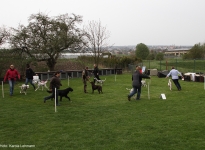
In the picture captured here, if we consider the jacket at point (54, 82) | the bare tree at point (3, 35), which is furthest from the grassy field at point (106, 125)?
the bare tree at point (3, 35)

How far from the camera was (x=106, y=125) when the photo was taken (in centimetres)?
776

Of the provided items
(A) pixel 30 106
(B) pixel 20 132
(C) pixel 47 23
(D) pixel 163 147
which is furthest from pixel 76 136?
(C) pixel 47 23

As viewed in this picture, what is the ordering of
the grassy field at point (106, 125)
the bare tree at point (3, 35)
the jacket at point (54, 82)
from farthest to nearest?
→ the bare tree at point (3, 35), the jacket at point (54, 82), the grassy field at point (106, 125)

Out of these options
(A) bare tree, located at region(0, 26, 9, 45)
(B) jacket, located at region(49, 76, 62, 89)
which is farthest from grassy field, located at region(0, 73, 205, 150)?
(A) bare tree, located at region(0, 26, 9, 45)

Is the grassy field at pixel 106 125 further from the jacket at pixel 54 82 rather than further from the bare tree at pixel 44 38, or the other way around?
the bare tree at pixel 44 38

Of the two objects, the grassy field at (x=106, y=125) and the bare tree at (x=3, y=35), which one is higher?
the bare tree at (x=3, y=35)

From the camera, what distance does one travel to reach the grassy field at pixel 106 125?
6.11 m

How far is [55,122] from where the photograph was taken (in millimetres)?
8211

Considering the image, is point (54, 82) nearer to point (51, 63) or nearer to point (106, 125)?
point (106, 125)

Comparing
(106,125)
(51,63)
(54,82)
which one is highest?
(51,63)

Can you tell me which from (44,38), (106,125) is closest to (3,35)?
(44,38)

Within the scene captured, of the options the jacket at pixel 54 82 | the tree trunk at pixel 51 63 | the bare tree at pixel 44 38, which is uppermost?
the bare tree at pixel 44 38

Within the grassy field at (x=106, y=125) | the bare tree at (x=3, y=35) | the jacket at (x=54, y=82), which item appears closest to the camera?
the grassy field at (x=106, y=125)

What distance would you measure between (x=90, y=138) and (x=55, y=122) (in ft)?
6.80
